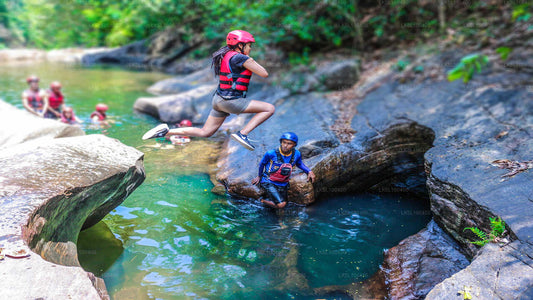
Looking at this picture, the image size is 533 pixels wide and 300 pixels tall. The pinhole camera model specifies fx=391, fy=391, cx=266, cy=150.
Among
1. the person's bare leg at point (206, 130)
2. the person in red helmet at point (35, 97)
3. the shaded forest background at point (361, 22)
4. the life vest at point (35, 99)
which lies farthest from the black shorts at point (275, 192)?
the life vest at point (35, 99)

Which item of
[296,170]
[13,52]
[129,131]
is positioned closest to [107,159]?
[296,170]

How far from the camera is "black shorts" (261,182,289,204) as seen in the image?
5688mm

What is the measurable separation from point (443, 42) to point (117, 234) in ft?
34.1

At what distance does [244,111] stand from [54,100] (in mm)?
7765

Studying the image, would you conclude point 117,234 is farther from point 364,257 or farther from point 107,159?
point 364,257

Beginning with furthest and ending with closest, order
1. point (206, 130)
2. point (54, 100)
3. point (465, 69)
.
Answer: point (54, 100) < point (206, 130) < point (465, 69)

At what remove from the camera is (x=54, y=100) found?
413 inches

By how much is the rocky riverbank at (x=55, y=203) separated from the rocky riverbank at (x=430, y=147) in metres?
2.16

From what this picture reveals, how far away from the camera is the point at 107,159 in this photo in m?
4.48

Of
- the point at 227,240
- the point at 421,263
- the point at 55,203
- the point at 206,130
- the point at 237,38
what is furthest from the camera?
the point at 206,130

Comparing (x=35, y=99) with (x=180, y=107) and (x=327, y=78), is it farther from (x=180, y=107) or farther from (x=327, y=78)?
(x=327, y=78)

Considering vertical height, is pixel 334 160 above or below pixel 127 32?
below

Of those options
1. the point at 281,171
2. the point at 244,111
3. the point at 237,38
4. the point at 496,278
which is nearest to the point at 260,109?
the point at 244,111

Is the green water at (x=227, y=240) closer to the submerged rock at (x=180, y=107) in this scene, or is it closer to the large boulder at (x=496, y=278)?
the large boulder at (x=496, y=278)
